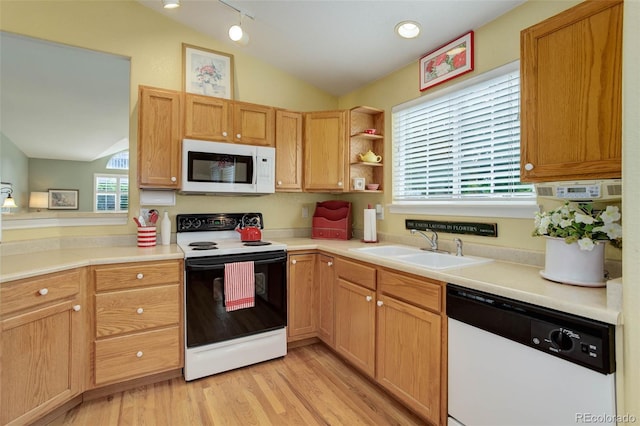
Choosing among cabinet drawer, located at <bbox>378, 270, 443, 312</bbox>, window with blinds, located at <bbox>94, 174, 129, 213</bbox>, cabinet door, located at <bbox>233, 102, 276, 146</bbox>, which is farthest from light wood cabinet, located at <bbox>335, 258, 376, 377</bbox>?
window with blinds, located at <bbox>94, 174, 129, 213</bbox>

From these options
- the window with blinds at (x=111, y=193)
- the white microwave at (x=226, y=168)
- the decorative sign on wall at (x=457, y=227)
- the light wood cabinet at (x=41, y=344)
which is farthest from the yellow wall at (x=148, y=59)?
the decorative sign on wall at (x=457, y=227)

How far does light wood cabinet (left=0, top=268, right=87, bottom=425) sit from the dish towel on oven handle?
2.73 ft

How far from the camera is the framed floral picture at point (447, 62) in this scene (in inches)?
85.4

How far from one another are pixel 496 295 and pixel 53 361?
89.8 inches

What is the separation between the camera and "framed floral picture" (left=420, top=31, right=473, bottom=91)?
2.17m

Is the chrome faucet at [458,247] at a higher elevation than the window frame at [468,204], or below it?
below

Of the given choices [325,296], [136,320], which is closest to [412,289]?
[325,296]

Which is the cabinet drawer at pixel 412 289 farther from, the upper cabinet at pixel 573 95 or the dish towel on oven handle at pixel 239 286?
the dish towel on oven handle at pixel 239 286

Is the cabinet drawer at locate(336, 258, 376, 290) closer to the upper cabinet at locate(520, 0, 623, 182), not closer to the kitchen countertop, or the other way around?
the kitchen countertop

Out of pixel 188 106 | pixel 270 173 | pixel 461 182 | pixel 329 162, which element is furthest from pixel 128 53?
pixel 461 182

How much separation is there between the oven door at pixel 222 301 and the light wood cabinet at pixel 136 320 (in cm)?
9

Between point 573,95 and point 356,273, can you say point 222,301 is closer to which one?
point 356,273

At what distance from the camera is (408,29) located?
Result: 7.14 ft

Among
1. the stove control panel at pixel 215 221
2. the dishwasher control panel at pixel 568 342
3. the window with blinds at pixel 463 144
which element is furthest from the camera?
the stove control panel at pixel 215 221
